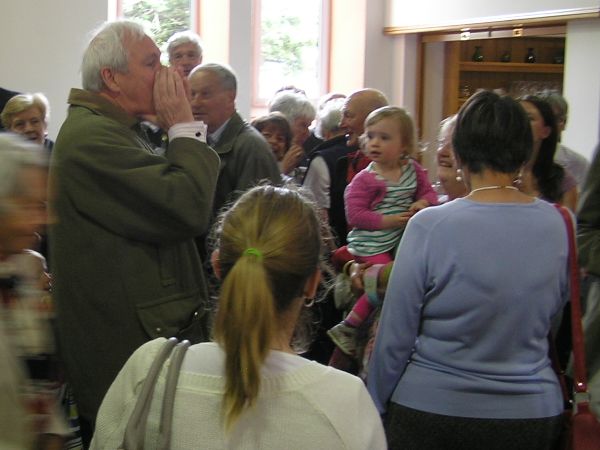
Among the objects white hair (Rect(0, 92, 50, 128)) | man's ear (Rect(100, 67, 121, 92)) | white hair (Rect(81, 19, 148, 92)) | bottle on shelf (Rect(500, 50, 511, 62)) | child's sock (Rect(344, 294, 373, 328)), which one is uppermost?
bottle on shelf (Rect(500, 50, 511, 62))

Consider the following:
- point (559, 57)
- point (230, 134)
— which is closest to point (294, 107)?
point (230, 134)

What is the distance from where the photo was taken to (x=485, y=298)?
1.98m

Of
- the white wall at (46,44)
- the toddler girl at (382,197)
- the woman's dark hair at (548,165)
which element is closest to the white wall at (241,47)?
the white wall at (46,44)

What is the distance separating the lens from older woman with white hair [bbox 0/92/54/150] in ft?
14.3

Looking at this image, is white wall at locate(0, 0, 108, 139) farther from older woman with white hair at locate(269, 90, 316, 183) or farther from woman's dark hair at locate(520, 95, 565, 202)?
woman's dark hair at locate(520, 95, 565, 202)

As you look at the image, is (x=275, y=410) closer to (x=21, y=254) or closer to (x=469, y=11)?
(x=21, y=254)

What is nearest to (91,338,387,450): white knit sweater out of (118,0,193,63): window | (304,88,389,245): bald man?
(304,88,389,245): bald man

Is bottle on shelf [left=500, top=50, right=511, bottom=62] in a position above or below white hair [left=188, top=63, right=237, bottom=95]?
above

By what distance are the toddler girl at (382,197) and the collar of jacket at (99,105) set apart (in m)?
1.06

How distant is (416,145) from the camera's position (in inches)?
132

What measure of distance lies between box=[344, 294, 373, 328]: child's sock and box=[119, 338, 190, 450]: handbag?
1723 millimetres

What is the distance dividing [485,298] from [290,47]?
6924 mm

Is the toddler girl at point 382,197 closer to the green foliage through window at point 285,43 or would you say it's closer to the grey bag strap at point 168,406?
the grey bag strap at point 168,406

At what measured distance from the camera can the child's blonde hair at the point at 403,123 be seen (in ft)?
10.9
